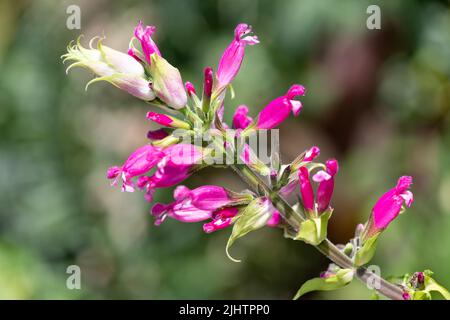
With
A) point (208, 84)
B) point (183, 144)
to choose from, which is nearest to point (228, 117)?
point (208, 84)

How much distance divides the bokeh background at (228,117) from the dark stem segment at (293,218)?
232cm

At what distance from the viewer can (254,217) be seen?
1.46 metres

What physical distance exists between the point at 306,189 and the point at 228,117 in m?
2.86

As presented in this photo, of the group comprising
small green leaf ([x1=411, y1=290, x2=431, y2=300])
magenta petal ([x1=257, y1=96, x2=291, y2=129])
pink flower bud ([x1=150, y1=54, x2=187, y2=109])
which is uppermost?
pink flower bud ([x1=150, y1=54, x2=187, y2=109])

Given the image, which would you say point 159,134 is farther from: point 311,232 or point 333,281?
point 333,281

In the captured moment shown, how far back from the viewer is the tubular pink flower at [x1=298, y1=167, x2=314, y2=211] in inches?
61.9

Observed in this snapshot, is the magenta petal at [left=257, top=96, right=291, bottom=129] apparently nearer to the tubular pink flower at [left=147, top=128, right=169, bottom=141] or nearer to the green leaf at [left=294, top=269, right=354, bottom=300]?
the tubular pink flower at [left=147, top=128, right=169, bottom=141]

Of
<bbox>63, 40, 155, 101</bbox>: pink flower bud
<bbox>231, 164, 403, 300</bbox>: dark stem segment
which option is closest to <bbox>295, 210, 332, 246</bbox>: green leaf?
<bbox>231, 164, 403, 300</bbox>: dark stem segment

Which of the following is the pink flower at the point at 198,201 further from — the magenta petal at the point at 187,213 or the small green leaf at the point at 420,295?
the small green leaf at the point at 420,295

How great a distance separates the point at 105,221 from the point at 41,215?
1.58 feet

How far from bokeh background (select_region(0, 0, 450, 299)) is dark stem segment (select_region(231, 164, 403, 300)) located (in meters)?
2.32

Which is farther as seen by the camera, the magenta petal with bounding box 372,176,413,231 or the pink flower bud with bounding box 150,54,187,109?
the magenta petal with bounding box 372,176,413,231

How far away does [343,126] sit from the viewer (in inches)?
209

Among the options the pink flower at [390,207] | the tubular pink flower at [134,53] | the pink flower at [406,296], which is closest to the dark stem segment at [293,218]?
the pink flower at [406,296]
